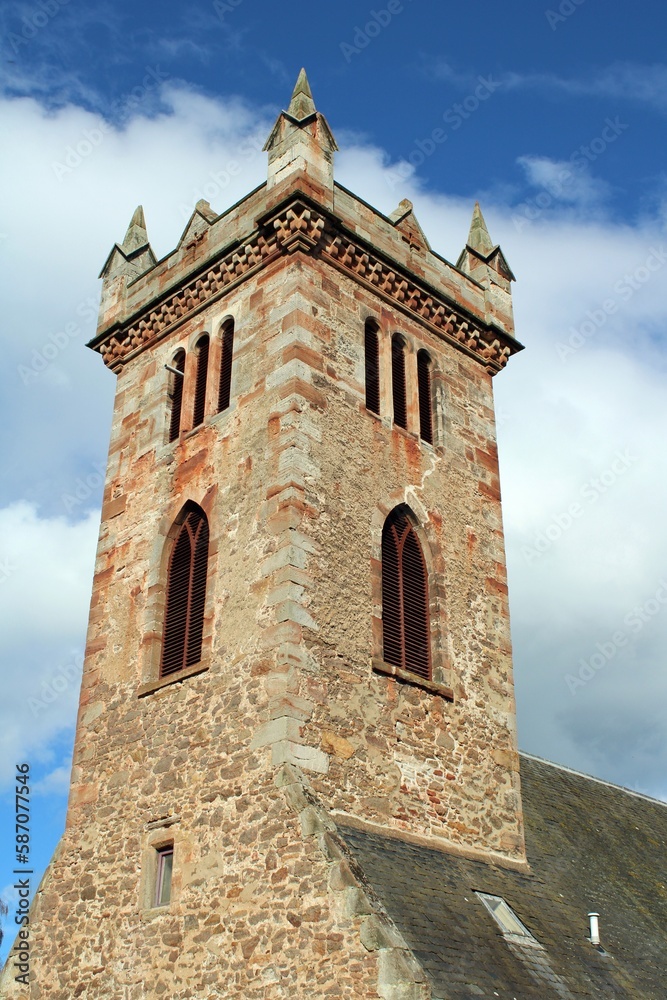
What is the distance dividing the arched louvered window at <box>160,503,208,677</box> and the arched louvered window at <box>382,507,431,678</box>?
2.58 m

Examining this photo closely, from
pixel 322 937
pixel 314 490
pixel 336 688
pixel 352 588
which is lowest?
pixel 322 937

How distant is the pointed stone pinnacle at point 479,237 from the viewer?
20.5 metres

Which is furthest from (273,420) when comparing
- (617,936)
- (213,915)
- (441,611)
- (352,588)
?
(617,936)

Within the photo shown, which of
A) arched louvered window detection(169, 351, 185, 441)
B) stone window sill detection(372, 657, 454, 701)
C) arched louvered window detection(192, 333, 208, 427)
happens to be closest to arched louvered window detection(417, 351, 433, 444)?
Answer: arched louvered window detection(192, 333, 208, 427)

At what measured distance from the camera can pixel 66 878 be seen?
48.4 ft

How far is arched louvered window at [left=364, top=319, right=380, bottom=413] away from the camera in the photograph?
1650 cm

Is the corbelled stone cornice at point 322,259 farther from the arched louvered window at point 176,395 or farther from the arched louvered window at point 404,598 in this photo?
the arched louvered window at point 404,598

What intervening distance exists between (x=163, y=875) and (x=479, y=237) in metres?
13.1

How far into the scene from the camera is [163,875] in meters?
13.5

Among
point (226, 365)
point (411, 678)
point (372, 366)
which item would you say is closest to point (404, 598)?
point (411, 678)

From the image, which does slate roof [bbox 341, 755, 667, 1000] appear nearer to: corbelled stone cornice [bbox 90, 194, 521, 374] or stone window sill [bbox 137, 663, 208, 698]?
stone window sill [bbox 137, 663, 208, 698]

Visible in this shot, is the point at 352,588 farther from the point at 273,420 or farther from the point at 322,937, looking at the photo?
the point at 322,937

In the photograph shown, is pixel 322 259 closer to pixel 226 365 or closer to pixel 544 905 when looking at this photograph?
pixel 226 365

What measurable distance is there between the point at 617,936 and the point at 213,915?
19.6ft
